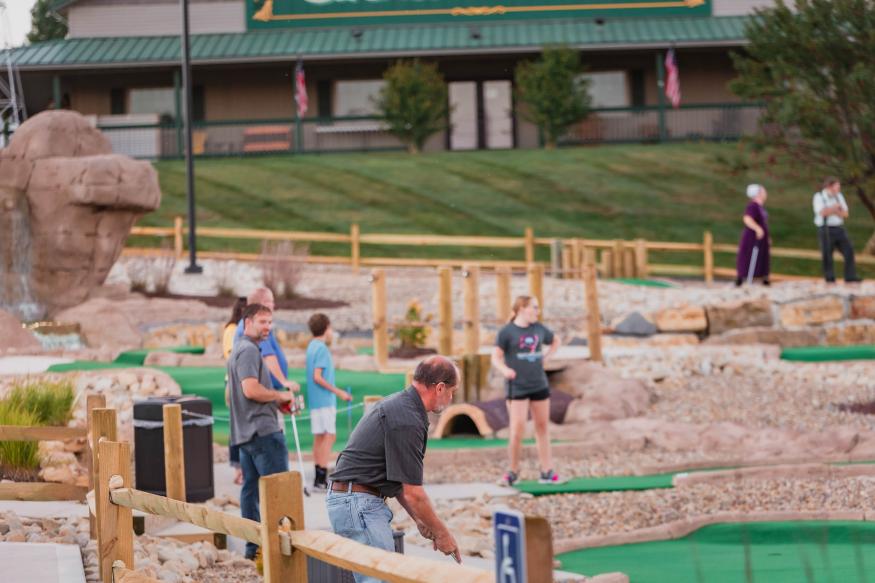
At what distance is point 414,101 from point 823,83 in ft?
36.7

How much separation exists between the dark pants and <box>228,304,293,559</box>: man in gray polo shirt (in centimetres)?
1487

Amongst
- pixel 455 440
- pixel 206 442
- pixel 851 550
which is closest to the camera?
pixel 851 550

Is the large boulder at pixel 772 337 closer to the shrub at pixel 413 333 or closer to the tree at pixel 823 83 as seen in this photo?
the shrub at pixel 413 333

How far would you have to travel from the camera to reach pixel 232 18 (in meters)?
40.6

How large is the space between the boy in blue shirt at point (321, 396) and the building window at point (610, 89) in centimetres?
3011

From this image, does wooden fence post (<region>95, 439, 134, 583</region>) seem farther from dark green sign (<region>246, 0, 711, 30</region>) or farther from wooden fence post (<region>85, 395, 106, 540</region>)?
dark green sign (<region>246, 0, 711, 30</region>)

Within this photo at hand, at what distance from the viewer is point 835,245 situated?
896 inches

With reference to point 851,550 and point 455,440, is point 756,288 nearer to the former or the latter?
point 455,440

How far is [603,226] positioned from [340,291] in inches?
372

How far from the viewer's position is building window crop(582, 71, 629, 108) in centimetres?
4094

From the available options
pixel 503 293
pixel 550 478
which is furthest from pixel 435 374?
pixel 503 293

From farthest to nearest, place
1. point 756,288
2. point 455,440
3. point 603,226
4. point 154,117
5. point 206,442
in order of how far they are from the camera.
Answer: point 154,117, point 603,226, point 756,288, point 455,440, point 206,442

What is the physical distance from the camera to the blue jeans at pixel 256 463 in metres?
9.09

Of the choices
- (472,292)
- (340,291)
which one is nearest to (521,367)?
(472,292)
